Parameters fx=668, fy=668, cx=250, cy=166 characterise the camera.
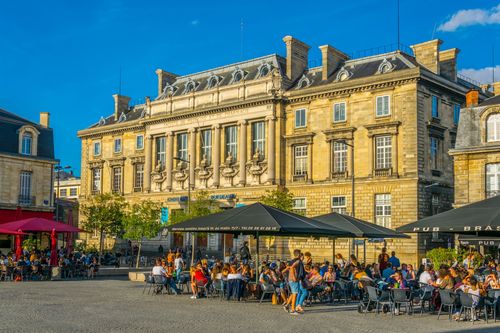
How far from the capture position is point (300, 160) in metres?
51.2

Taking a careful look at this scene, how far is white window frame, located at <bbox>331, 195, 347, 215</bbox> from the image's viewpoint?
156ft

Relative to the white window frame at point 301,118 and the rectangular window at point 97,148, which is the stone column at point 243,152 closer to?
the white window frame at point 301,118

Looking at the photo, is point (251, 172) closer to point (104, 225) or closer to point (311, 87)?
point (311, 87)

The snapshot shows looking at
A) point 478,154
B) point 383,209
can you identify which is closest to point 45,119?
point 383,209

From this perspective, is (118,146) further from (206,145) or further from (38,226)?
(38,226)

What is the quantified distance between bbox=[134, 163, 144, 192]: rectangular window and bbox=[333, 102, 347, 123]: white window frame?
22.2 metres

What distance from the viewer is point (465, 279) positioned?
58.3 feet

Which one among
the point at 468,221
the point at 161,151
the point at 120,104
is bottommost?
the point at 468,221

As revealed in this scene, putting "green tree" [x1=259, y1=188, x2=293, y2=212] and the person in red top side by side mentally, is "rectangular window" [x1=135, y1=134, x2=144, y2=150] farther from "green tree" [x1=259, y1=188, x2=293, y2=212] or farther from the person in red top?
the person in red top

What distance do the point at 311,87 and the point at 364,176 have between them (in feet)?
26.9

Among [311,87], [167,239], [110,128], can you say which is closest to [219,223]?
[311,87]

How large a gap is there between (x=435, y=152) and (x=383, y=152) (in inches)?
146

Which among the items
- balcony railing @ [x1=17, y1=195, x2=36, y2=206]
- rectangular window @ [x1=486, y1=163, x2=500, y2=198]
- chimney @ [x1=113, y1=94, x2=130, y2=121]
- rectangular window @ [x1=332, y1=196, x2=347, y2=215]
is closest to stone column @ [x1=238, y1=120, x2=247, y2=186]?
rectangular window @ [x1=332, y1=196, x2=347, y2=215]

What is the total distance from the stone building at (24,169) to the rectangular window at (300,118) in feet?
63.0
